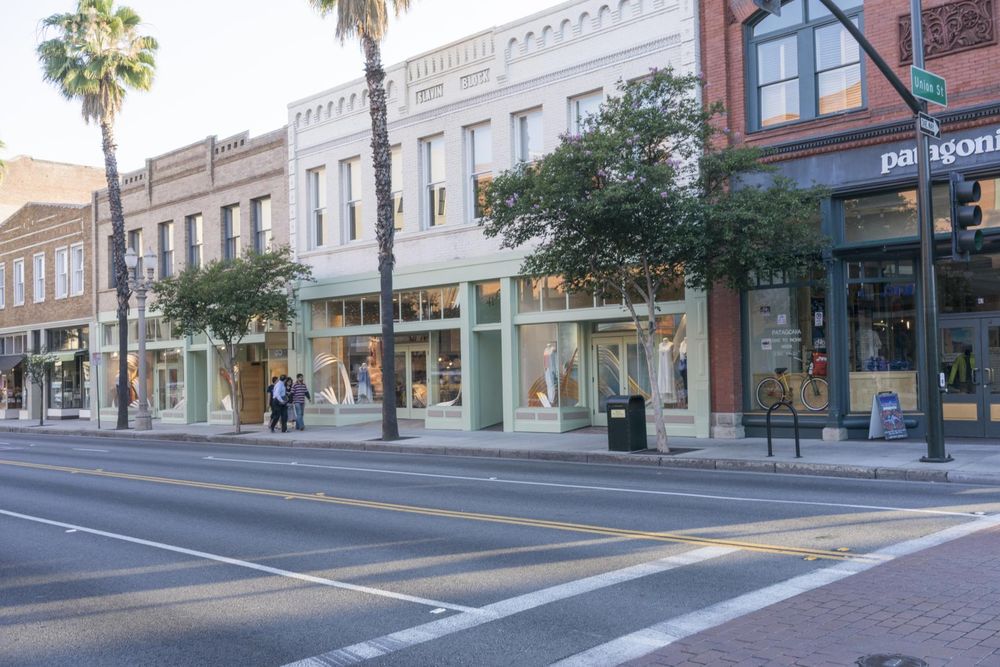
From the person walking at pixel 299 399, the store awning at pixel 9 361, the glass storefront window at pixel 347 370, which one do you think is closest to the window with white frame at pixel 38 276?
the store awning at pixel 9 361

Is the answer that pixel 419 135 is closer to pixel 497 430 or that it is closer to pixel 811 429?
pixel 497 430

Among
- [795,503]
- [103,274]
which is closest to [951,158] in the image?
[795,503]

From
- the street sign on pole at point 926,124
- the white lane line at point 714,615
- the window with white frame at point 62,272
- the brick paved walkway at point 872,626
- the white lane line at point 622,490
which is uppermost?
the window with white frame at point 62,272

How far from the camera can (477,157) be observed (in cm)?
2481

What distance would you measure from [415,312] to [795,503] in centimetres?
1677

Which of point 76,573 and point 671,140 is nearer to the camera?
point 76,573

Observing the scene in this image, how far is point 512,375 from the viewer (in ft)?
77.3

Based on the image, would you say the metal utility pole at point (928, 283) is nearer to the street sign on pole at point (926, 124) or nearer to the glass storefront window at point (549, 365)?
the street sign on pole at point (926, 124)

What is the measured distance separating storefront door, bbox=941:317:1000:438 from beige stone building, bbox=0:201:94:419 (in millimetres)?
34541

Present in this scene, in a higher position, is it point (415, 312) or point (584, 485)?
point (415, 312)

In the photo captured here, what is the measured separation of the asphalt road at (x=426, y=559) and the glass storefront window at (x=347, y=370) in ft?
43.7

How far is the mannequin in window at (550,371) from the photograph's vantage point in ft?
76.3

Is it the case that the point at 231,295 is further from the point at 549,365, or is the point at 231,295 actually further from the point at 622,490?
the point at 622,490

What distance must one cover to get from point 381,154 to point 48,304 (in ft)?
89.9
